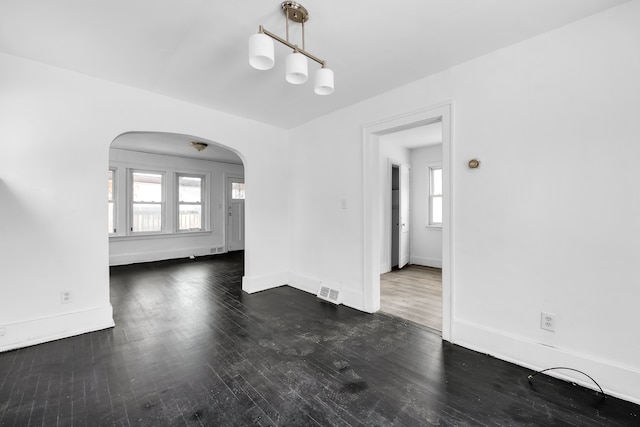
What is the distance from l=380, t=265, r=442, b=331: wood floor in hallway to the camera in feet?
10.1

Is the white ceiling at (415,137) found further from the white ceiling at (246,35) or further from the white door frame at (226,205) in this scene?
the white door frame at (226,205)

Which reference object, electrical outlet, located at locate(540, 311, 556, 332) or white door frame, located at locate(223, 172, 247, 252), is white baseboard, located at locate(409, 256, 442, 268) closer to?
electrical outlet, located at locate(540, 311, 556, 332)

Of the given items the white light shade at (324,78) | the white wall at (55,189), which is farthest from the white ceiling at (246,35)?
the white light shade at (324,78)

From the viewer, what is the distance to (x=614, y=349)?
178cm

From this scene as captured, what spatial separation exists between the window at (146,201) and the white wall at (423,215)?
5.77 m

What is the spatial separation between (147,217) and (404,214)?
18.6 ft

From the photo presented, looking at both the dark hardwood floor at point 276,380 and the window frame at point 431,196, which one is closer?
the dark hardwood floor at point 276,380

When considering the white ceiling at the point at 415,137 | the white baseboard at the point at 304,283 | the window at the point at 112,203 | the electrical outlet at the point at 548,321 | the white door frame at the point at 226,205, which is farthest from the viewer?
the white door frame at the point at 226,205

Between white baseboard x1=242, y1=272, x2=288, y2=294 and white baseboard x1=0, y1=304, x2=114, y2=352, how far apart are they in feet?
5.14

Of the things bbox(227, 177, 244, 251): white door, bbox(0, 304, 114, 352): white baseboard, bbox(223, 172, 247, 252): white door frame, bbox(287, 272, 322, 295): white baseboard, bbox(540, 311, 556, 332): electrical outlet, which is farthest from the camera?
bbox(227, 177, 244, 251): white door

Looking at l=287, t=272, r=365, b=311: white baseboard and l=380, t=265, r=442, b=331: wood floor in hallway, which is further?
l=287, t=272, r=365, b=311: white baseboard

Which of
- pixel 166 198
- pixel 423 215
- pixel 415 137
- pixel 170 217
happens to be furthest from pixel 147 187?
pixel 423 215

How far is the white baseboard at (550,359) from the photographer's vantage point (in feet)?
5.70

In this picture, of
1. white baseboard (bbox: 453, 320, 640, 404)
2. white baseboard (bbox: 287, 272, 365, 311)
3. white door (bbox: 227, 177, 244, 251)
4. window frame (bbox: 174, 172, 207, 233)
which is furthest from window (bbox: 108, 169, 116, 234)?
white baseboard (bbox: 453, 320, 640, 404)
